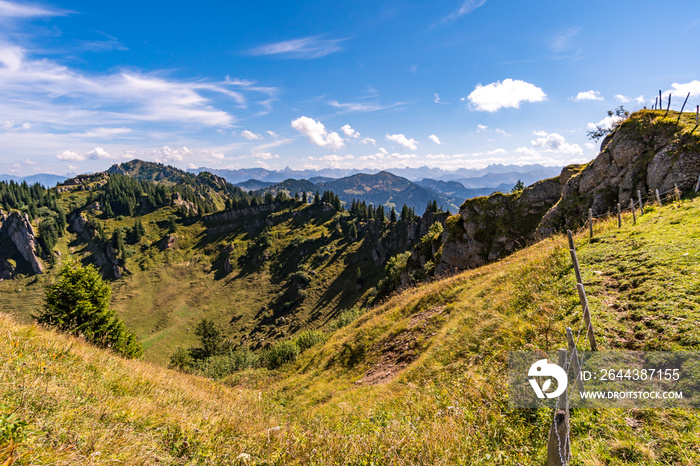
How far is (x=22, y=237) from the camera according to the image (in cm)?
16512

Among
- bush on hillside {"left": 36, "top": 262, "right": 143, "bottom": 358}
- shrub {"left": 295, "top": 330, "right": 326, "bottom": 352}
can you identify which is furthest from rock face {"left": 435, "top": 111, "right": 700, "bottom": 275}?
bush on hillside {"left": 36, "top": 262, "right": 143, "bottom": 358}

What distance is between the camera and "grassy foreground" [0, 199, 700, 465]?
14.1 ft

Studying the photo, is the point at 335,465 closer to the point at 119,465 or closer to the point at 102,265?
the point at 119,465

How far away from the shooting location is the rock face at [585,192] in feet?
68.0

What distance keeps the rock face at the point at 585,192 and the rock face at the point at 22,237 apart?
9369 inches

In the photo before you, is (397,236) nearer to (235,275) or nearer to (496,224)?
(496,224)

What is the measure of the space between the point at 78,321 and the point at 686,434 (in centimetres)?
3492

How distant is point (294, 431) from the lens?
649cm

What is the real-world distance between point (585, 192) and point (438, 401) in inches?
1261

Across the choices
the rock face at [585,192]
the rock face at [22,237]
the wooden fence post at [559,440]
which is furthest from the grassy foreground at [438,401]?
the rock face at [22,237]

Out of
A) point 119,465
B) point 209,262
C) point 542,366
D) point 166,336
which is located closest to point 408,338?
point 542,366

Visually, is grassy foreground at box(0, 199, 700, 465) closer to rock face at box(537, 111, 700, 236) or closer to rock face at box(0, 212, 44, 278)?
rock face at box(537, 111, 700, 236)

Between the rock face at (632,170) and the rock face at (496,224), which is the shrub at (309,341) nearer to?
the rock face at (496,224)

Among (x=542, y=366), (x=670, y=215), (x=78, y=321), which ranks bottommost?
(x=78, y=321)
